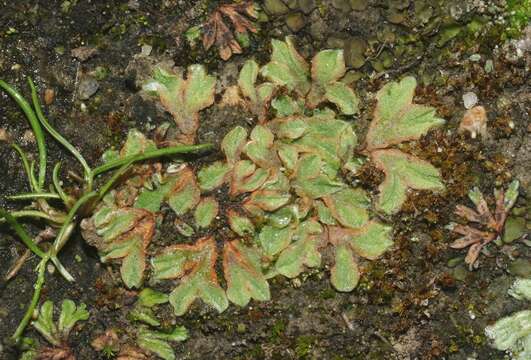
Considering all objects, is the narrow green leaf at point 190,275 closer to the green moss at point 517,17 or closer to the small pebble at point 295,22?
the small pebble at point 295,22

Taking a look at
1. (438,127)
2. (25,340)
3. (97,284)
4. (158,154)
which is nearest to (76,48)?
(158,154)

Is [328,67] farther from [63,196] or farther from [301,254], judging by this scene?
[63,196]

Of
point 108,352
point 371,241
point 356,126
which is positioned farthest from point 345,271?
point 108,352

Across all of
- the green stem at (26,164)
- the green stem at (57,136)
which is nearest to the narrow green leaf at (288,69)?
the green stem at (57,136)

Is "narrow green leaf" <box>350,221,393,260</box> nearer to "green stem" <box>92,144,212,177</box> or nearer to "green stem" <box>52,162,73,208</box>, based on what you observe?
"green stem" <box>92,144,212,177</box>

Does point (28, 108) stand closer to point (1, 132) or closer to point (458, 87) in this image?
point (1, 132)

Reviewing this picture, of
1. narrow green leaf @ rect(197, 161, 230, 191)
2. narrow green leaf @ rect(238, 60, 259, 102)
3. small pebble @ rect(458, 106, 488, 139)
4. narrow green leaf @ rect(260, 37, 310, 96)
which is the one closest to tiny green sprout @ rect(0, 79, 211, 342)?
narrow green leaf @ rect(197, 161, 230, 191)
